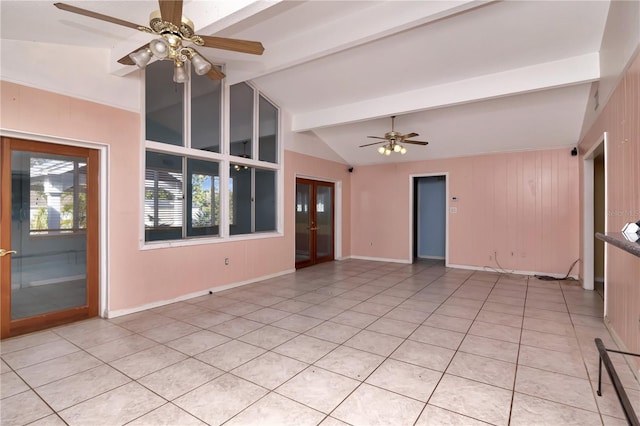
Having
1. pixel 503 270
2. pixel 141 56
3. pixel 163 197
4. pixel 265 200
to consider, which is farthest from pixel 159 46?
pixel 503 270

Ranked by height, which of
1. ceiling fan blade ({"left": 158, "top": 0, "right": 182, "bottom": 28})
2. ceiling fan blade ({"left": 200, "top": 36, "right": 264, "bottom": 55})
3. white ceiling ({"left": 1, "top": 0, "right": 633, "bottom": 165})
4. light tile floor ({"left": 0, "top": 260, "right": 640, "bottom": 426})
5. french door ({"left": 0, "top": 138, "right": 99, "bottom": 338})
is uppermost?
white ceiling ({"left": 1, "top": 0, "right": 633, "bottom": 165})

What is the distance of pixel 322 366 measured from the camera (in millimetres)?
2715

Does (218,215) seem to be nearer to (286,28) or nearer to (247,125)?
(247,125)

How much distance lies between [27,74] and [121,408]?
11.1ft

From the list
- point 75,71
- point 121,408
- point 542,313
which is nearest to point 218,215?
point 75,71

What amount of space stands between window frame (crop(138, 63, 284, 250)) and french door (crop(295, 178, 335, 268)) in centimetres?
83

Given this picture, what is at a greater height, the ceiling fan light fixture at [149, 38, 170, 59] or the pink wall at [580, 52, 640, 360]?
the ceiling fan light fixture at [149, 38, 170, 59]

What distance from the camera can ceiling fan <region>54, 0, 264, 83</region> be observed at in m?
2.16

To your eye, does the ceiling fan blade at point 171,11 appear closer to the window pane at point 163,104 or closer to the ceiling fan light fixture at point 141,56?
the ceiling fan light fixture at point 141,56

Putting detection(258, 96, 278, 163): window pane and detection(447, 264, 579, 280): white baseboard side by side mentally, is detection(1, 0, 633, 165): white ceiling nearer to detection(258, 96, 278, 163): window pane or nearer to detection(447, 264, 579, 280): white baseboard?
detection(258, 96, 278, 163): window pane

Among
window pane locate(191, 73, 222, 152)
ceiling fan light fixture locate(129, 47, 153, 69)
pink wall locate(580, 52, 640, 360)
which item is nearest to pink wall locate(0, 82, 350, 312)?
window pane locate(191, 73, 222, 152)

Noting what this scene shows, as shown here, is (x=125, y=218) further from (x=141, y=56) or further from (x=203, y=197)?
(x=141, y=56)

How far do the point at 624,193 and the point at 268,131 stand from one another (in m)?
5.37

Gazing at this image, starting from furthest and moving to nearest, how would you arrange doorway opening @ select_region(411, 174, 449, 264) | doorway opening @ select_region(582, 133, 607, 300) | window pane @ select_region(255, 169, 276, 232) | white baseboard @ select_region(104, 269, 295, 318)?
doorway opening @ select_region(411, 174, 449, 264) → window pane @ select_region(255, 169, 276, 232) → doorway opening @ select_region(582, 133, 607, 300) → white baseboard @ select_region(104, 269, 295, 318)
